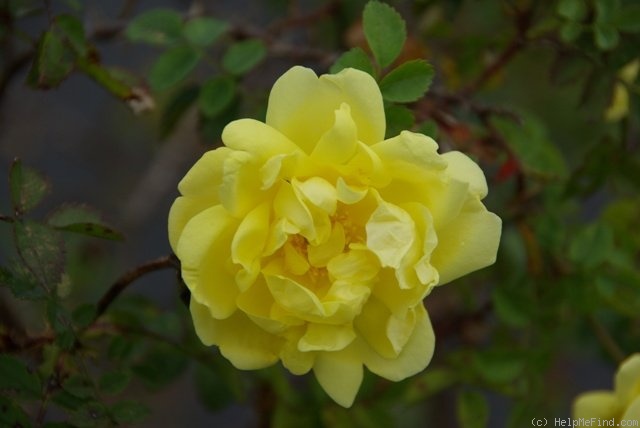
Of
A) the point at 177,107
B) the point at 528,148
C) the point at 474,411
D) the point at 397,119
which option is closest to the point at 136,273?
the point at 397,119

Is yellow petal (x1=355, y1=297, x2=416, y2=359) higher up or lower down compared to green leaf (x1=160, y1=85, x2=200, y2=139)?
higher up

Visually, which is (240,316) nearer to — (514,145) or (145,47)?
(514,145)

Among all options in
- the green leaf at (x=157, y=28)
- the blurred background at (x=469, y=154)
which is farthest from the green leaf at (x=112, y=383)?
the green leaf at (x=157, y=28)

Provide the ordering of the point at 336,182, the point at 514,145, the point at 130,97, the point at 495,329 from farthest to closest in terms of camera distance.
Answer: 1. the point at 495,329
2. the point at 514,145
3. the point at 130,97
4. the point at 336,182

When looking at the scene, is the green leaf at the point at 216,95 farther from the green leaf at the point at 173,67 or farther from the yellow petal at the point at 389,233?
the yellow petal at the point at 389,233

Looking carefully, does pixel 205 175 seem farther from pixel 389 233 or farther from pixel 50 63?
pixel 50 63

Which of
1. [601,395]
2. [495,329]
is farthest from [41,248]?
[495,329]

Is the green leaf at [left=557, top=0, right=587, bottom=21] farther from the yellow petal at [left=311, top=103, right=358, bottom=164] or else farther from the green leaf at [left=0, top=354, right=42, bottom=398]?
the green leaf at [left=0, top=354, right=42, bottom=398]

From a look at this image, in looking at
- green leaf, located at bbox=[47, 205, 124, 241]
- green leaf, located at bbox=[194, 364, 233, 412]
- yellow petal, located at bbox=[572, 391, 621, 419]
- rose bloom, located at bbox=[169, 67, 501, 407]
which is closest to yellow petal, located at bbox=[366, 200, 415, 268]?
rose bloom, located at bbox=[169, 67, 501, 407]
